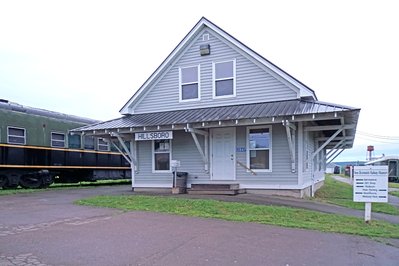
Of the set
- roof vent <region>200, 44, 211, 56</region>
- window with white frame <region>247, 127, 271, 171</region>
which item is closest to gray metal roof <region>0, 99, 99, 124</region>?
roof vent <region>200, 44, 211, 56</region>

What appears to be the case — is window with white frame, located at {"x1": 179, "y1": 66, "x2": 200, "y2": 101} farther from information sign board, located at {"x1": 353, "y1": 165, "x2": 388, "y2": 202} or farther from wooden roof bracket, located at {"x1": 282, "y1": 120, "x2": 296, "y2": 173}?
information sign board, located at {"x1": 353, "y1": 165, "x2": 388, "y2": 202}

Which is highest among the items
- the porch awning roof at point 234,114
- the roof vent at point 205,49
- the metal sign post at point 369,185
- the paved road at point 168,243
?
the roof vent at point 205,49

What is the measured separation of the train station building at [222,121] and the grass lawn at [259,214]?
10.7 feet

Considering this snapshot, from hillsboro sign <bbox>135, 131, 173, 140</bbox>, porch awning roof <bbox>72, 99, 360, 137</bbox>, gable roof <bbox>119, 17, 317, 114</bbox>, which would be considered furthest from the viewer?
hillsboro sign <bbox>135, 131, 173, 140</bbox>

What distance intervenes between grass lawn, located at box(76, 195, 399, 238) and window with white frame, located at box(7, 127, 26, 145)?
690 cm

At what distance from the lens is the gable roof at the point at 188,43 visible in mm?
13859

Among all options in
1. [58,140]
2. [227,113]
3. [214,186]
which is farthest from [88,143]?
[227,113]

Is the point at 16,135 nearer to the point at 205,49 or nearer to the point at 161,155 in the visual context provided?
the point at 161,155

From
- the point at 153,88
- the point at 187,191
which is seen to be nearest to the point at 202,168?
the point at 187,191

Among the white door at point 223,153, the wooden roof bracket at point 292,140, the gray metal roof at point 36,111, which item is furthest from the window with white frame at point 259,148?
the gray metal roof at point 36,111

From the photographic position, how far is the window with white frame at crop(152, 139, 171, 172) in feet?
52.1

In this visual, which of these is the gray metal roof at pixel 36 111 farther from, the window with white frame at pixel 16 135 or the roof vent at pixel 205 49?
the roof vent at pixel 205 49

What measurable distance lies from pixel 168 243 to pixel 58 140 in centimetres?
1451

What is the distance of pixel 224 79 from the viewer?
1544 cm
